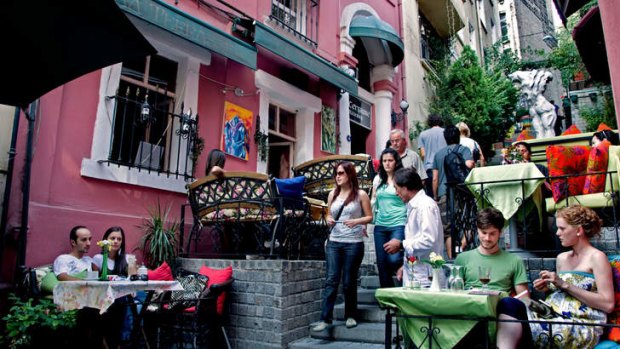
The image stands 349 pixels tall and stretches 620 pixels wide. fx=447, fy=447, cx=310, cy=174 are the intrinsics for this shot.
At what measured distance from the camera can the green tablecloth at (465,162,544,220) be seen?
4.45 metres

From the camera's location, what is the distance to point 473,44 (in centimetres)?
2003

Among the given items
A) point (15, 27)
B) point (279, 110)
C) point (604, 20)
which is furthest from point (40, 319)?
point (279, 110)

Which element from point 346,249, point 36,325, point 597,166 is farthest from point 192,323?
point 597,166

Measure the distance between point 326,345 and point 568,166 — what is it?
125 inches

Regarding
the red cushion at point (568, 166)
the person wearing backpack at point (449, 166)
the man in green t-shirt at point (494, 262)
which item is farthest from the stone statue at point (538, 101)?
the man in green t-shirt at point (494, 262)

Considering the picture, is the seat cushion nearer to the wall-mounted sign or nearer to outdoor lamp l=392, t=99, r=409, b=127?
the wall-mounted sign

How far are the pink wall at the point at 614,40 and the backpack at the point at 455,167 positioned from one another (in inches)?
118

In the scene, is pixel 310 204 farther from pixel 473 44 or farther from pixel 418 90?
pixel 473 44

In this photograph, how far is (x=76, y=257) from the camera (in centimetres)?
468

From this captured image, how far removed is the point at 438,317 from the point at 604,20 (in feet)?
7.83

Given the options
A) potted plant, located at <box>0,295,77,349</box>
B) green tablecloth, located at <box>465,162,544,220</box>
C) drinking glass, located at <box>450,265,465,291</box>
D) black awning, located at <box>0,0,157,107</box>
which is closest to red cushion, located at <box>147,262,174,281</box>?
potted plant, located at <box>0,295,77,349</box>

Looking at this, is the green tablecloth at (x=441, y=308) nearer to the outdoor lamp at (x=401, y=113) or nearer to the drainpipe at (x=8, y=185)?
the drainpipe at (x=8, y=185)

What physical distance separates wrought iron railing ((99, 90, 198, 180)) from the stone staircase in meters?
2.97

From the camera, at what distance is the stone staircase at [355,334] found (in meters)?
4.38
